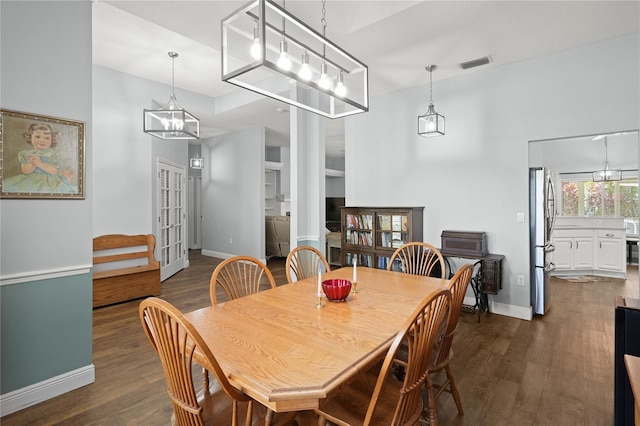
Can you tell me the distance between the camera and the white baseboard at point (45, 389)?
6.53ft

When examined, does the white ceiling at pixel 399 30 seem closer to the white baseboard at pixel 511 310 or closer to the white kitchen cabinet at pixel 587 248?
the white baseboard at pixel 511 310

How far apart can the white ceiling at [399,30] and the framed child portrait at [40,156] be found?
1.11 metres

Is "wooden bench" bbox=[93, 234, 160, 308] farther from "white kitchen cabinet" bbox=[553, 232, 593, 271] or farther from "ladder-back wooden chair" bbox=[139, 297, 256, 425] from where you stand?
"white kitchen cabinet" bbox=[553, 232, 593, 271]

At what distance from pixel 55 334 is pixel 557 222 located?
7240 mm

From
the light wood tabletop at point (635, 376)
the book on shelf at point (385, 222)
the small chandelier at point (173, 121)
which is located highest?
the small chandelier at point (173, 121)

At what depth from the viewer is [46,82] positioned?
7.01 ft

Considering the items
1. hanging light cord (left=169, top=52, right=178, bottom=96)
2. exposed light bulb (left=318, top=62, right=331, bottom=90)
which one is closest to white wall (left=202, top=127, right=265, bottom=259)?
hanging light cord (left=169, top=52, right=178, bottom=96)

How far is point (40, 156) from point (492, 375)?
3.47 m

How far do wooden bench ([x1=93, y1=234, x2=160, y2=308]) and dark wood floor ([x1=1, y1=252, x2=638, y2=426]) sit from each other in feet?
0.99

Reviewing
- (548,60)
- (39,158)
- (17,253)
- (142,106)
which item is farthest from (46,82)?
(548,60)

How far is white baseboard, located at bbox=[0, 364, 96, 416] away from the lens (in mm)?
1989

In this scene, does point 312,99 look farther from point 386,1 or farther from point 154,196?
point 154,196

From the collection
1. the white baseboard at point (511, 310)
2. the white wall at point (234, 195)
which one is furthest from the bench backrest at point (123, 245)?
the white baseboard at point (511, 310)

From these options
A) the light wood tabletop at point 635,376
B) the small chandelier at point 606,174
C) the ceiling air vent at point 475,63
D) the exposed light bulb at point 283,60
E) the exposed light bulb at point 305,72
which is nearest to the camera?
the light wood tabletop at point 635,376
